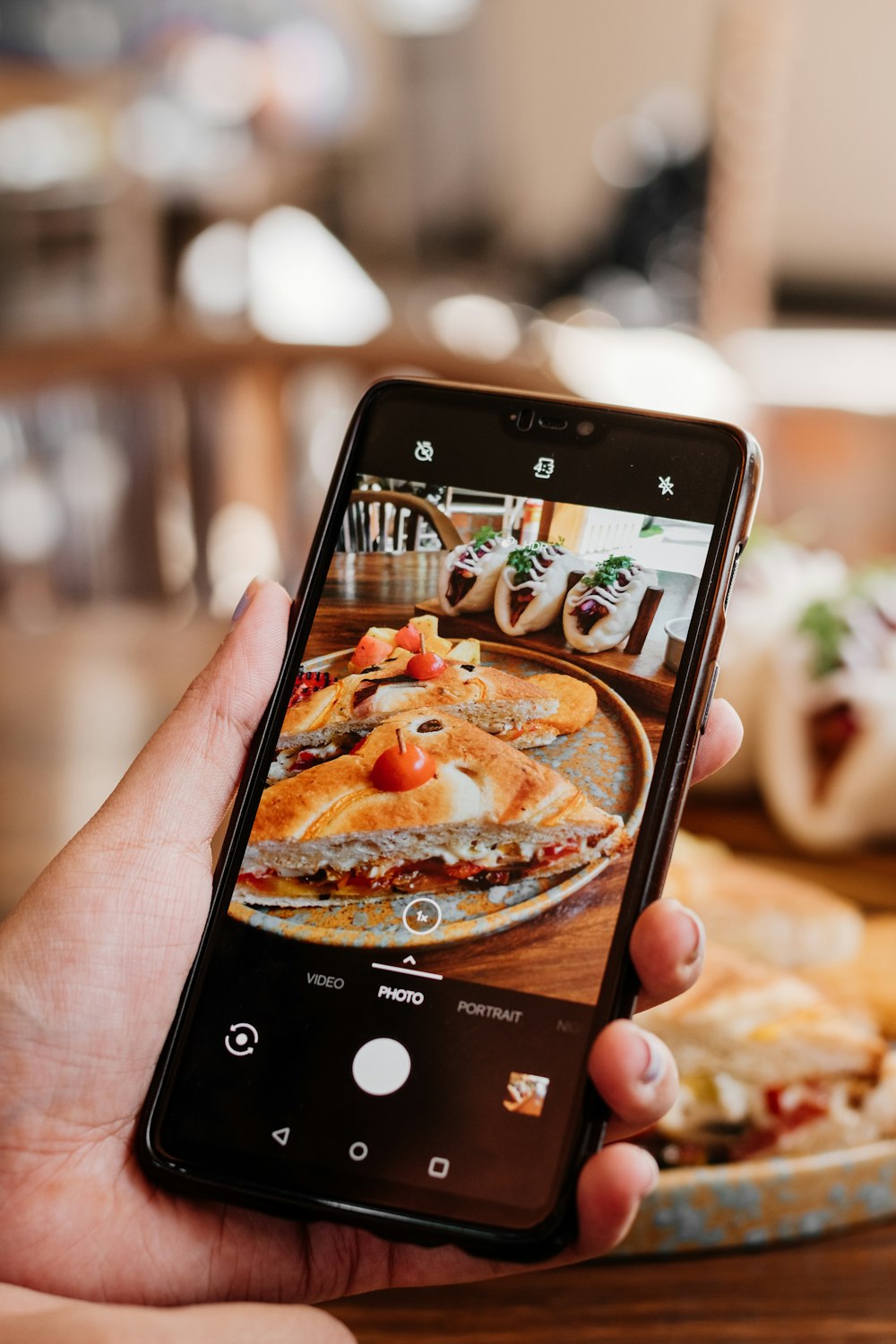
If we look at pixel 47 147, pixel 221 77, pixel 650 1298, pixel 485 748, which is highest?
pixel 221 77

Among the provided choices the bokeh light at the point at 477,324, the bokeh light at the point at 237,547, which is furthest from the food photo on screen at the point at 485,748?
the bokeh light at the point at 477,324

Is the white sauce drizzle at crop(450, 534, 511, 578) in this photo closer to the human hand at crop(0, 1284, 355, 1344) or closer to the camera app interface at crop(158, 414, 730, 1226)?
the camera app interface at crop(158, 414, 730, 1226)

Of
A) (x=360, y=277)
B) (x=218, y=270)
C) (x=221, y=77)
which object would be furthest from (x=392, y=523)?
(x=221, y=77)

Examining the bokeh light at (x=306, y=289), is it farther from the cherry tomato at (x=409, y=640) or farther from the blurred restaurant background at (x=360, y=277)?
the cherry tomato at (x=409, y=640)

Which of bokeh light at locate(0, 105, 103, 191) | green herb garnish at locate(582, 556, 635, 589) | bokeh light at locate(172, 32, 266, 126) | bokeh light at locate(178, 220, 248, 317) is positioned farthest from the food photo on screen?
bokeh light at locate(172, 32, 266, 126)

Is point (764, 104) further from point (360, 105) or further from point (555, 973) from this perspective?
point (360, 105)

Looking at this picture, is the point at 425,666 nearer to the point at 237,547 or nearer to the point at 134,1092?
the point at 134,1092

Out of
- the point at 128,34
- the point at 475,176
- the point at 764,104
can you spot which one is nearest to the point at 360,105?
the point at 475,176

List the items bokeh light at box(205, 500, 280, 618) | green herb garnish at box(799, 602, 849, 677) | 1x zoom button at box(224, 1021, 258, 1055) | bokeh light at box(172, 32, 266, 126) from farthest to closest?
bokeh light at box(172, 32, 266, 126)
bokeh light at box(205, 500, 280, 618)
green herb garnish at box(799, 602, 849, 677)
1x zoom button at box(224, 1021, 258, 1055)
